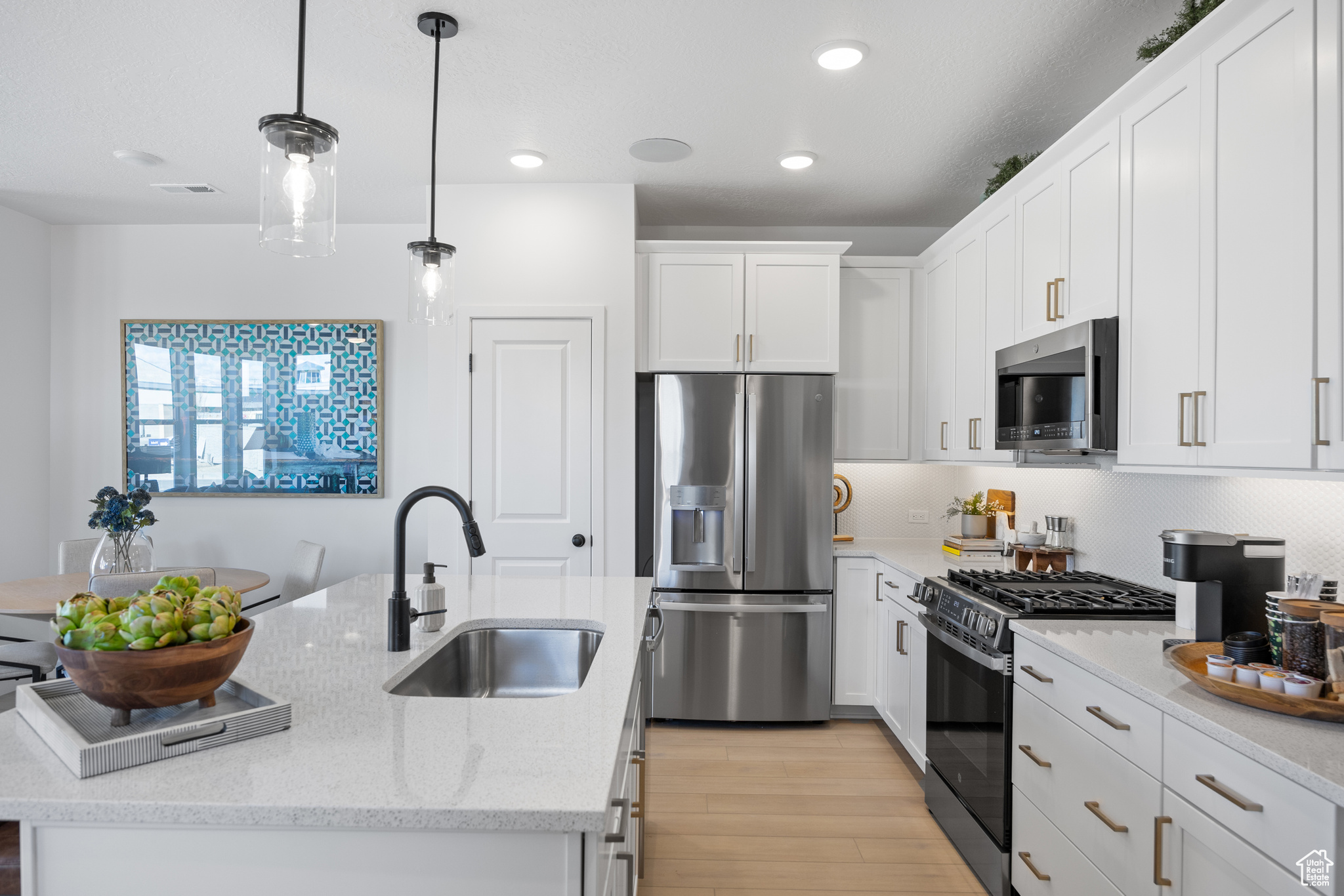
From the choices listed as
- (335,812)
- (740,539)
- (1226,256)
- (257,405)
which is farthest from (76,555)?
(1226,256)

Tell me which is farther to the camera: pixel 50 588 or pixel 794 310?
pixel 794 310

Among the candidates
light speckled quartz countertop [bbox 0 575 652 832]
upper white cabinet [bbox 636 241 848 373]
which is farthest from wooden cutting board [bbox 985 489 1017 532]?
light speckled quartz countertop [bbox 0 575 652 832]

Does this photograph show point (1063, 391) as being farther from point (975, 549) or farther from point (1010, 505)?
point (1010, 505)

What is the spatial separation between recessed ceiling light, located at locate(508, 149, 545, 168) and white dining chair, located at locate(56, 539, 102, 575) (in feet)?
9.68

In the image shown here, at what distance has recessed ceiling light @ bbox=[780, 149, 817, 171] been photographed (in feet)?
10.5

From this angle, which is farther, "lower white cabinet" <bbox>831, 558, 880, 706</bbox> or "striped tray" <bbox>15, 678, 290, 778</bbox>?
"lower white cabinet" <bbox>831, 558, 880, 706</bbox>

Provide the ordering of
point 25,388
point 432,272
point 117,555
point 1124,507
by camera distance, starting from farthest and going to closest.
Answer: point 25,388
point 117,555
point 1124,507
point 432,272

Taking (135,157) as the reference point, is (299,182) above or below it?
below

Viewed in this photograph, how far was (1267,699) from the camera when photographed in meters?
1.37

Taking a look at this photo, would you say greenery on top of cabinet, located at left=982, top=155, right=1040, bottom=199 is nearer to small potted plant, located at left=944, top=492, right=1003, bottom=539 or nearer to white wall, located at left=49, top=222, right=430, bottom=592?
small potted plant, located at left=944, top=492, right=1003, bottom=539

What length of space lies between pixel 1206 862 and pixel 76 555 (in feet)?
15.7

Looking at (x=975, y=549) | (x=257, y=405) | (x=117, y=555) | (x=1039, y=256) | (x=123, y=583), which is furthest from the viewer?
(x=257, y=405)

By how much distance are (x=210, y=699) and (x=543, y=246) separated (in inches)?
108

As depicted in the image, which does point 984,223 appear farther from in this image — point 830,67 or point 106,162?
point 106,162
